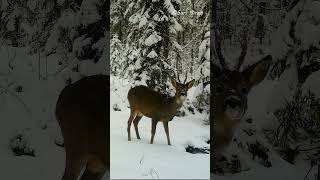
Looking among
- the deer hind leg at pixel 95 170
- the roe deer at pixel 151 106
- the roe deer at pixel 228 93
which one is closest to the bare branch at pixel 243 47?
the roe deer at pixel 228 93

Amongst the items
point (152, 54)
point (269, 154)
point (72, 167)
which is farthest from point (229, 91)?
point (152, 54)

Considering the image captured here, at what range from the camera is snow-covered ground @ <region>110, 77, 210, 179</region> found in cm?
302

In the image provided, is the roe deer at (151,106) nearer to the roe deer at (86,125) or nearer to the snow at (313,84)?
the roe deer at (86,125)

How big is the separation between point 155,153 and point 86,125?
120 centimetres

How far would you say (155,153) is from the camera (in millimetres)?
3102

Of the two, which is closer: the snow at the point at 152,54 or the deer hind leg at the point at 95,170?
the deer hind leg at the point at 95,170

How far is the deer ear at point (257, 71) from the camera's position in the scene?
1943 mm

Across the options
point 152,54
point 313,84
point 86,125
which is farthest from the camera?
point 152,54

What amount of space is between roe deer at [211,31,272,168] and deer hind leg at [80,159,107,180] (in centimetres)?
58

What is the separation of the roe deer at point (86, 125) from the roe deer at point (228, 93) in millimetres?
563

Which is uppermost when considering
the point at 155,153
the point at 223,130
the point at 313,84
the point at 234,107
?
the point at 313,84

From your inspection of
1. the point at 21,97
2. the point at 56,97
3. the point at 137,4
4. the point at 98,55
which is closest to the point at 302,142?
the point at 98,55

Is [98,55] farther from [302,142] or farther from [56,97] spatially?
[302,142]

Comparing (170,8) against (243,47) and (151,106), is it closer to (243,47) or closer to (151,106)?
(151,106)
